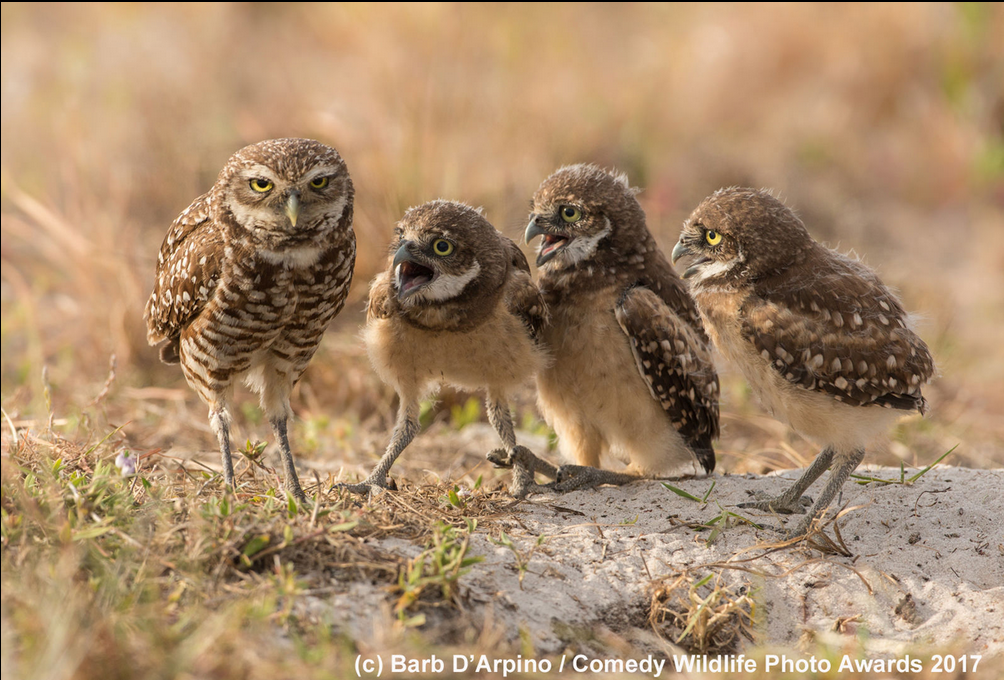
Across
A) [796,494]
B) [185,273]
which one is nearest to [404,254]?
[185,273]

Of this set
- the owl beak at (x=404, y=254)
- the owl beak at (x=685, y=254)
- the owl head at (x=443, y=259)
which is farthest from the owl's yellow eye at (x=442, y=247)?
the owl beak at (x=685, y=254)

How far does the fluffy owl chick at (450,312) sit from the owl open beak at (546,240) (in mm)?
191

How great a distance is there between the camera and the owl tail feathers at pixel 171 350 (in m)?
4.32

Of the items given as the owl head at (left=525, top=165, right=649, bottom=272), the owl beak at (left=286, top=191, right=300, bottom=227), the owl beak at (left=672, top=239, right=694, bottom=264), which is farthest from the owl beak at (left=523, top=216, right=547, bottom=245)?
the owl beak at (left=286, top=191, right=300, bottom=227)

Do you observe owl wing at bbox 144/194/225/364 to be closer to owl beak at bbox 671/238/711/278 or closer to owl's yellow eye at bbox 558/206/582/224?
owl's yellow eye at bbox 558/206/582/224

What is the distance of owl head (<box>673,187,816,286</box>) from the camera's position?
392 cm

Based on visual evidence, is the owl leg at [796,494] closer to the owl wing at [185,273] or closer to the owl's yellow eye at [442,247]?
the owl's yellow eye at [442,247]

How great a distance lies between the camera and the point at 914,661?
298 cm

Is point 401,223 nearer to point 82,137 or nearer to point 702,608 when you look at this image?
point 702,608

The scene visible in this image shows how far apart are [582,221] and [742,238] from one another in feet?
2.59

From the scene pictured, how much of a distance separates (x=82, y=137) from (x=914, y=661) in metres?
6.58

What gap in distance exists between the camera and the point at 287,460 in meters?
4.07

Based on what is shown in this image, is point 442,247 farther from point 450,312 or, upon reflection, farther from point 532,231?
point 532,231

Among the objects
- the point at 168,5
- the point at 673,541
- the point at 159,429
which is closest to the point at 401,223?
the point at 673,541
